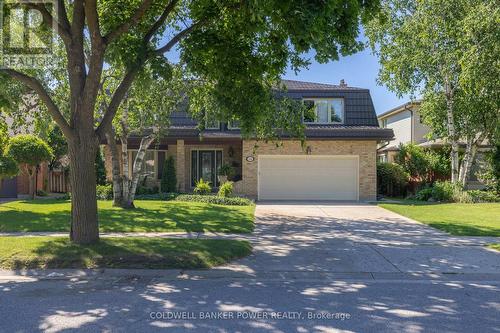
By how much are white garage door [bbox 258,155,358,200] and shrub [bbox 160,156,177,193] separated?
4.33 m

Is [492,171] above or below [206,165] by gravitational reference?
below

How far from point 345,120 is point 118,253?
17.0 meters

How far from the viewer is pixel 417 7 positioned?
20375 mm

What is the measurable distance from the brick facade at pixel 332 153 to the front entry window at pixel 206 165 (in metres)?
2.50

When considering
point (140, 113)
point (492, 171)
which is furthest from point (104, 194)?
point (492, 171)

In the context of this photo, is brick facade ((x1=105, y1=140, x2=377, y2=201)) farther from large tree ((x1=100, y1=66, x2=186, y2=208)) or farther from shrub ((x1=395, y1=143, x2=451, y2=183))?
large tree ((x1=100, y1=66, x2=186, y2=208))

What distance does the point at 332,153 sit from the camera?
879 inches

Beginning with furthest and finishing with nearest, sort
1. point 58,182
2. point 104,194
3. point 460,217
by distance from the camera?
point 58,182 < point 104,194 < point 460,217

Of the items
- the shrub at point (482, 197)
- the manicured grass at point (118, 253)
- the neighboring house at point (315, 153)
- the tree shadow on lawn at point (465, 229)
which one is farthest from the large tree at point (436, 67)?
the manicured grass at point (118, 253)

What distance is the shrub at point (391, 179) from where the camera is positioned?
2444cm

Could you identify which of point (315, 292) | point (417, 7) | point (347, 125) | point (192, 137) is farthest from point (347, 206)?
point (315, 292)

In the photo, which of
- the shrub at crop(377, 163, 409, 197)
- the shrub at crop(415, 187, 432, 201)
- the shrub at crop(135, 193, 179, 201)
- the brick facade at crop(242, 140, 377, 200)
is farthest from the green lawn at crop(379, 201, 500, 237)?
the shrub at crop(135, 193, 179, 201)

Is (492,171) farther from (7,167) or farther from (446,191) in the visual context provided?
(7,167)

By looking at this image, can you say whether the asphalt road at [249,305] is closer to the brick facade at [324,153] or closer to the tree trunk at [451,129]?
the brick facade at [324,153]
